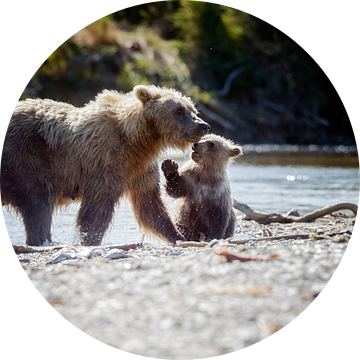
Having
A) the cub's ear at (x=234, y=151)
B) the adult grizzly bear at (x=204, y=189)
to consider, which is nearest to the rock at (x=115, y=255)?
the adult grizzly bear at (x=204, y=189)

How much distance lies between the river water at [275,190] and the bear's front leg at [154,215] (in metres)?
0.20

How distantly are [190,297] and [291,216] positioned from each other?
5.07 m

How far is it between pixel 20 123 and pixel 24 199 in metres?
0.95

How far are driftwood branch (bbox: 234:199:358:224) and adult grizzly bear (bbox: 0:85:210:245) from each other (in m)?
2.27

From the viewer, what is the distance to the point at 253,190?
11.0 meters

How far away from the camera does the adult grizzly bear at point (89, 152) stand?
569 centimetres

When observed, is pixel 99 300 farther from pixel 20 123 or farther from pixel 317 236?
pixel 20 123

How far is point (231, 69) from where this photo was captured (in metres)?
27.8

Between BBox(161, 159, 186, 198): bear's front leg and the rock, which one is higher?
BBox(161, 159, 186, 198): bear's front leg

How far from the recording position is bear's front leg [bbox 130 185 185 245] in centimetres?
621

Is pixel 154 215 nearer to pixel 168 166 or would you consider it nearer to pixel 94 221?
pixel 168 166

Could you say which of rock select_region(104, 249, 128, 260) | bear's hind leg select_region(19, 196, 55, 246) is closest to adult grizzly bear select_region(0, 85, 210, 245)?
bear's hind leg select_region(19, 196, 55, 246)

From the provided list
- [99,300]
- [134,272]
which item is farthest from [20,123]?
[99,300]

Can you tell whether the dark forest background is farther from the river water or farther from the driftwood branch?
the driftwood branch
